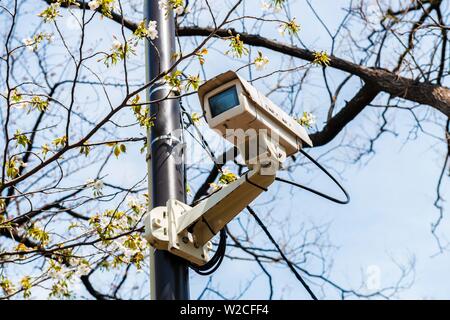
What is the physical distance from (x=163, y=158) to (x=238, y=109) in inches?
20.9

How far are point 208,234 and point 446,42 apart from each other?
14.2 feet

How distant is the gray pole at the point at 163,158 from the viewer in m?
3.20

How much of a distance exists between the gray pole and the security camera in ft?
0.24

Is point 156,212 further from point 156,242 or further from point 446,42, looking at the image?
point 446,42

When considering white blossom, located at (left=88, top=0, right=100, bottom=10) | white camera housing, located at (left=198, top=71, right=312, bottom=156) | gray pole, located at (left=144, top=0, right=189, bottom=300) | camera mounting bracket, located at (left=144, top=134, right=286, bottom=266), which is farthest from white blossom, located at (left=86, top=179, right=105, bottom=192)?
white camera housing, located at (left=198, top=71, right=312, bottom=156)

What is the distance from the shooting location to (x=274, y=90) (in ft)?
24.9

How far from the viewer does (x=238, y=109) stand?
10.2 feet

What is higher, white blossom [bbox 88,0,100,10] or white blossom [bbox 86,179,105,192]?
white blossom [bbox 88,0,100,10]

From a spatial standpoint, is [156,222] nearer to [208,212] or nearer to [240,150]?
[208,212]

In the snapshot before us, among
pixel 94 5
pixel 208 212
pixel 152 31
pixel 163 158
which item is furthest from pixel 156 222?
pixel 94 5

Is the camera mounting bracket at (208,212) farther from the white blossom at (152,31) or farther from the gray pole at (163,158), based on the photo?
the white blossom at (152,31)

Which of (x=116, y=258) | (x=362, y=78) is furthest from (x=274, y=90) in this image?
(x=116, y=258)

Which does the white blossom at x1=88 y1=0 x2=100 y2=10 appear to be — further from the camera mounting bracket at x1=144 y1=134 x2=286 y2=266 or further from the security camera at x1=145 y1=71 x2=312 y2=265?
the camera mounting bracket at x1=144 y1=134 x2=286 y2=266

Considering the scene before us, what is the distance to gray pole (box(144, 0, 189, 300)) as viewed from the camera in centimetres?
320
